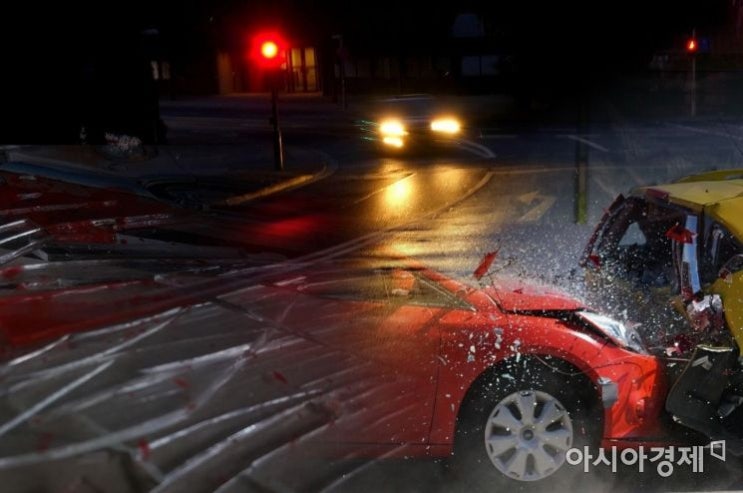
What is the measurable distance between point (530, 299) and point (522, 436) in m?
0.76

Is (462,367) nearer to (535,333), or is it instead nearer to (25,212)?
(535,333)

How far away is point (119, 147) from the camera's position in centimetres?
1944

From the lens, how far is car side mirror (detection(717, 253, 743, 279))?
395 centimetres

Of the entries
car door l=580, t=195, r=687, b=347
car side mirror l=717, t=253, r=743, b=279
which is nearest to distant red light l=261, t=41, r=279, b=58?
car door l=580, t=195, r=687, b=347

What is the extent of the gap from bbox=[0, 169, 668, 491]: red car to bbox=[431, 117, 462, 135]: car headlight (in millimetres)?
24398

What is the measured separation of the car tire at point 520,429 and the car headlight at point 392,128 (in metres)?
24.0

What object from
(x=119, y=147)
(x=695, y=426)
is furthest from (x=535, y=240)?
(x=119, y=147)

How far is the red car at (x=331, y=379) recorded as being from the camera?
3668 mm

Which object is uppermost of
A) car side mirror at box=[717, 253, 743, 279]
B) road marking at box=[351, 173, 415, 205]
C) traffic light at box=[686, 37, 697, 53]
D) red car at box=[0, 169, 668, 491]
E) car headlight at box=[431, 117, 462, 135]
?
traffic light at box=[686, 37, 697, 53]

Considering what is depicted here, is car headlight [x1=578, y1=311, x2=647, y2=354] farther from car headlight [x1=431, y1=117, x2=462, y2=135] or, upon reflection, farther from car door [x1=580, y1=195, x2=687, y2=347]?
car headlight [x1=431, y1=117, x2=462, y2=135]

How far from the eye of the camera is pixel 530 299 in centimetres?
429

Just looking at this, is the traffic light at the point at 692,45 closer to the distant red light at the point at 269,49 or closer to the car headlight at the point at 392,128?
the car headlight at the point at 392,128

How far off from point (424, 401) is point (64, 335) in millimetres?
1672

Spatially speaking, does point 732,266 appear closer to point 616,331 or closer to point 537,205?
point 616,331
